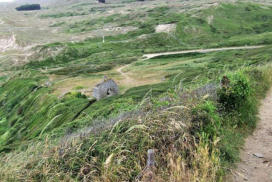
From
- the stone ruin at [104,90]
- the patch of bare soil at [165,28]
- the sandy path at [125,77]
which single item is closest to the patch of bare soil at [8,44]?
the patch of bare soil at [165,28]

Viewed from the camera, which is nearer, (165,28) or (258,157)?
(258,157)

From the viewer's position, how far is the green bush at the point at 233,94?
1112cm

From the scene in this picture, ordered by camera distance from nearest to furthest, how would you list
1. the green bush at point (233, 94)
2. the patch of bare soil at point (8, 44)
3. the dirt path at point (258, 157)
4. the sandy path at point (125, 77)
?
the dirt path at point (258, 157) < the green bush at point (233, 94) < the sandy path at point (125, 77) < the patch of bare soil at point (8, 44)

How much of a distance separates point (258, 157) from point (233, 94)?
2808 mm

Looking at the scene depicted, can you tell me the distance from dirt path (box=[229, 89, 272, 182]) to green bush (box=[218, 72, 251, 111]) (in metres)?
1.16

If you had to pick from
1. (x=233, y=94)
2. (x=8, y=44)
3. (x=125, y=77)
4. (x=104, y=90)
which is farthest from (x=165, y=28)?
(x=233, y=94)

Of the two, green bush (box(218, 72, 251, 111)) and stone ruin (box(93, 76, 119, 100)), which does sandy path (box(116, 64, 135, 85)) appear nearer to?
stone ruin (box(93, 76, 119, 100))

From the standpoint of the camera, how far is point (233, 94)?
1109cm

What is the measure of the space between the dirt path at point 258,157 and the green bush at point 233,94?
1.16m

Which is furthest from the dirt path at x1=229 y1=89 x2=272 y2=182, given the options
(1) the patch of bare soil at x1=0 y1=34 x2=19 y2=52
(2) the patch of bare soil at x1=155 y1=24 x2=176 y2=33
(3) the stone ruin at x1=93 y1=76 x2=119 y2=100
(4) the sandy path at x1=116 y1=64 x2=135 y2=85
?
(1) the patch of bare soil at x1=0 y1=34 x2=19 y2=52

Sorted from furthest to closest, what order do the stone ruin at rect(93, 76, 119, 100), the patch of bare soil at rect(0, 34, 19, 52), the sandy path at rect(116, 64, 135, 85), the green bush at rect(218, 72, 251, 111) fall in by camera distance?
the patch of bare soil at rect(0, 34, 19, 52) < the sandy path at rect(116, 64, 135, 85) < the stone ruin at rect(93, 76, 119, 100) < the green bush at rect(218, 72, 251, 111)

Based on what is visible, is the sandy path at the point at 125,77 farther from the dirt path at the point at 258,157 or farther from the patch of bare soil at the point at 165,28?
the patch of bare soil at the point at 165,28

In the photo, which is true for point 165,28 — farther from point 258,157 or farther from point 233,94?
point 258,157

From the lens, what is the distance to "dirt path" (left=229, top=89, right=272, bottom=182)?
8.05m
